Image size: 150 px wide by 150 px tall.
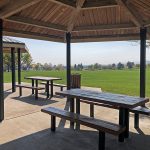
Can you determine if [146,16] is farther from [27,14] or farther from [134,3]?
[27,14]

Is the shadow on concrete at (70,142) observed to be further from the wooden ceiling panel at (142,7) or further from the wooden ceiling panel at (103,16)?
the wooden ceiling panel at (103,16)

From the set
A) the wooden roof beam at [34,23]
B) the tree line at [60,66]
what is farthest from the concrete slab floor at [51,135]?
the tree line at [60,66]

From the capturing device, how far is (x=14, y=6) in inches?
235

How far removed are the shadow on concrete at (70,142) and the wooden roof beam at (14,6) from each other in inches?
129

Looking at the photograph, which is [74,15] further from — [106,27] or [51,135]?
[51,135]

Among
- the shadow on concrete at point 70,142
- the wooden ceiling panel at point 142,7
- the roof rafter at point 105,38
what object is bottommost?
the shadow on concrete at point 70,142

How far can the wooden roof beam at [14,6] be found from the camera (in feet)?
18.9

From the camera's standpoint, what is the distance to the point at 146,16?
7398mm

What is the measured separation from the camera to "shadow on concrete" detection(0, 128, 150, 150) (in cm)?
485

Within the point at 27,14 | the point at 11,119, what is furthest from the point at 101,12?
the point at 11,119

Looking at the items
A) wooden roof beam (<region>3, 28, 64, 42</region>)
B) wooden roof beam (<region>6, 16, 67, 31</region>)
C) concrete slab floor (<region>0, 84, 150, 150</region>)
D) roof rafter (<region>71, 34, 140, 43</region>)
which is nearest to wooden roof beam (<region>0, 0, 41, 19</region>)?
wooden roof beam (<region>6, 16, 67, 31</region>)

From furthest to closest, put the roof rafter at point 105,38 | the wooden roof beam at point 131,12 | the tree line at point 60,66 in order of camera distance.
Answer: the tree line at point 60,66 < the roof rafter at point 105,38 < the wooden roof beam at point 131,12

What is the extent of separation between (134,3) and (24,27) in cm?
423

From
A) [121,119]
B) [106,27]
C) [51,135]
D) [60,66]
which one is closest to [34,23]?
[106,27]
